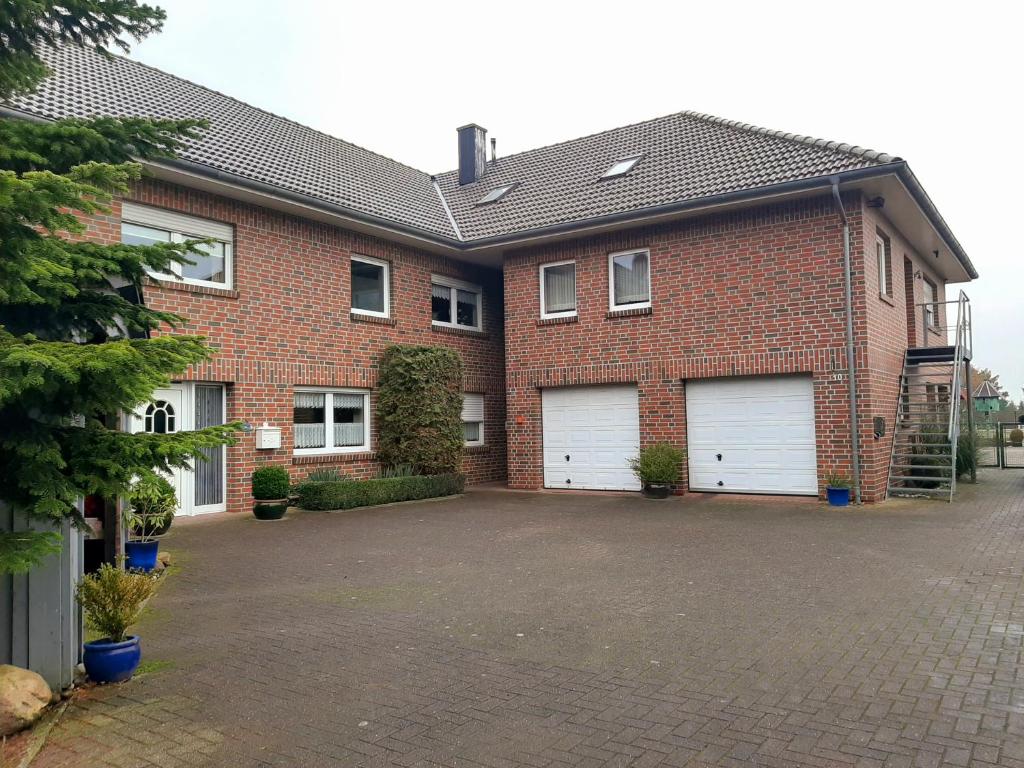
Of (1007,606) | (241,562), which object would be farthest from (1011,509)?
(241,562)

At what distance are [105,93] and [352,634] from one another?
11.5 m

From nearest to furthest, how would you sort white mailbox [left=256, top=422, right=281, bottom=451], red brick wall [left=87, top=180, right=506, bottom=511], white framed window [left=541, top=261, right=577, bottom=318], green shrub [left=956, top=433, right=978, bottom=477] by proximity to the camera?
red brick wall [left=87, top=180, right=506, bottom=511]
white mailbox [left=256, top=422, right=281, bottom=451]
green shrub [left=956, top=433, right=978, bottom=477]
white framed window [left=541, top=261, right=577, bottom=318]

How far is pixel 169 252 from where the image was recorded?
414cm

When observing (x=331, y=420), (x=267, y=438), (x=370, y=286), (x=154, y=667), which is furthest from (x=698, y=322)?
(x=154, y=667)

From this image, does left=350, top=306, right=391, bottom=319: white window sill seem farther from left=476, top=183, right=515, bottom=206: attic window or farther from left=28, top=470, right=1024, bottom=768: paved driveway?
left=28, top=470, right=1024, bottom=768: paved driveway

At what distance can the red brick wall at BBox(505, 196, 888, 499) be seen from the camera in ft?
42.5

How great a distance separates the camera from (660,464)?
13.8 m

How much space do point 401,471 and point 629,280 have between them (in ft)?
18.7

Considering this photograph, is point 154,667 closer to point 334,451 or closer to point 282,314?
point 282,314

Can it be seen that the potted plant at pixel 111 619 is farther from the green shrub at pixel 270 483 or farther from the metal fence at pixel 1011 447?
the metal fence at pixel 1011 447

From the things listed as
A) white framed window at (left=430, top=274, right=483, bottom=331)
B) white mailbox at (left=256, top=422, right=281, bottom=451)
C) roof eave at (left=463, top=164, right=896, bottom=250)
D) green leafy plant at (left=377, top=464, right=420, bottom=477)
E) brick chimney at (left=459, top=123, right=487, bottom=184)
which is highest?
brick chimney at (left=459, top=123, right=487, bottom=184)

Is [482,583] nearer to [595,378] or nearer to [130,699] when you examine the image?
[130,699]

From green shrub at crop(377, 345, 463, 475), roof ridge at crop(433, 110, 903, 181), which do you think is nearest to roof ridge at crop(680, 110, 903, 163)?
roof ridge at crop(433, 110, 903, 181)

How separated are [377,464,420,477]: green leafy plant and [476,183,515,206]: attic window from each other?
690 cm
